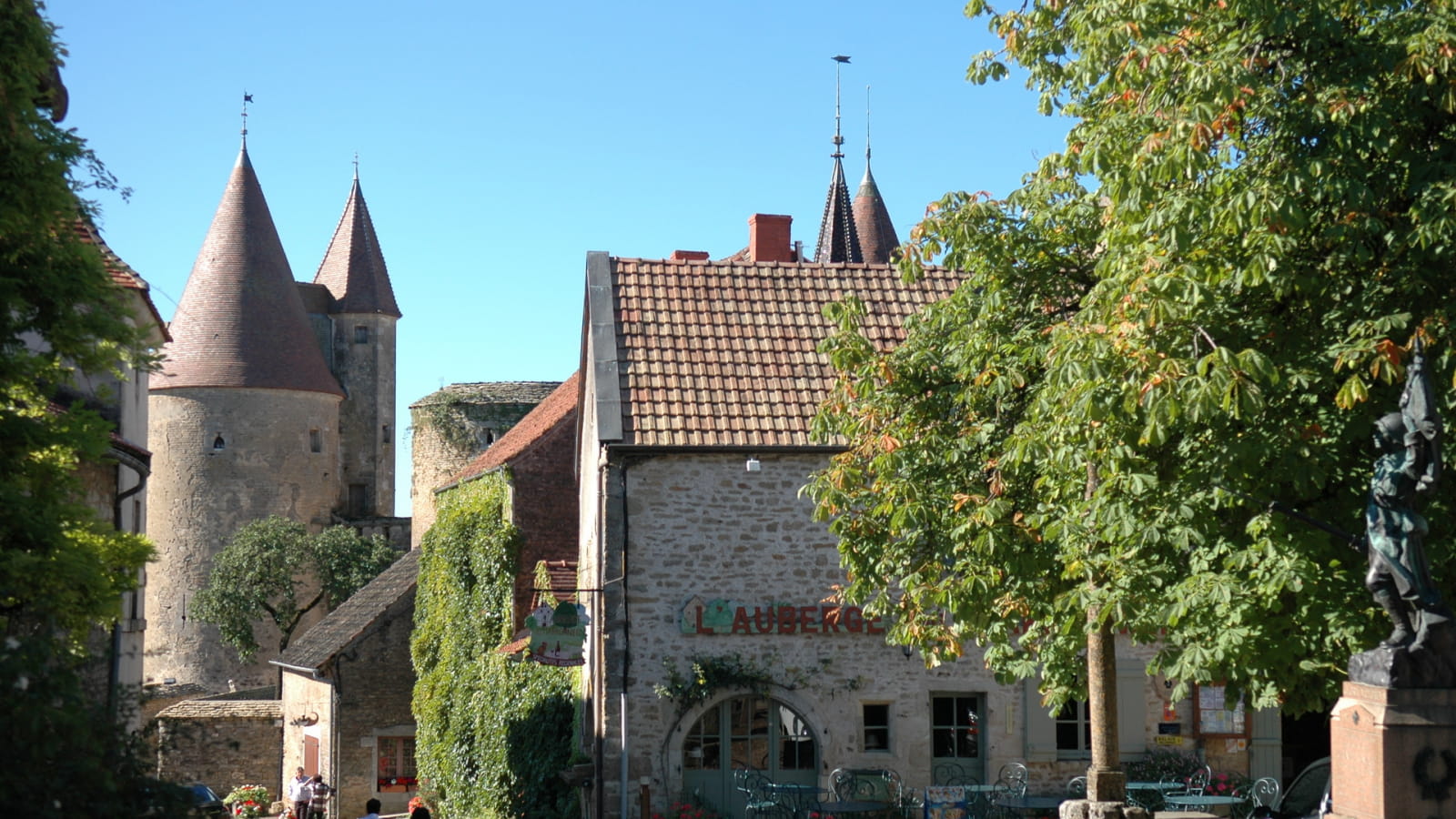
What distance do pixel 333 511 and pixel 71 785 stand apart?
46331mm

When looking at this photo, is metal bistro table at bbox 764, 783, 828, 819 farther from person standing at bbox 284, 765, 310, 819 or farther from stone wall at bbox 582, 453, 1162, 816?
person standing at bbox 284, 765, 310, 819

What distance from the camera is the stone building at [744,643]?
16.3 metres

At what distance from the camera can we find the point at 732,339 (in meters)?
18.1

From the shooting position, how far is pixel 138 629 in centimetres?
1977

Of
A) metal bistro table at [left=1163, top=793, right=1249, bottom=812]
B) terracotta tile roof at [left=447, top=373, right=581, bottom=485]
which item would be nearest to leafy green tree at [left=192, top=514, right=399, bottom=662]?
terracotta tile roof at [left=447, top=373, right=581, bottom=485]

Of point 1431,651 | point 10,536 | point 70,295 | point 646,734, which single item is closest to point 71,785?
point 10,536

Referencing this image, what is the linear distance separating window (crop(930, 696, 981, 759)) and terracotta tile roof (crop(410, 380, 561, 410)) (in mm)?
27183

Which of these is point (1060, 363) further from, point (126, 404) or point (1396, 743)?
point (126, 404)

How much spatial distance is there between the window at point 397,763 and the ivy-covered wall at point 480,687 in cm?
229

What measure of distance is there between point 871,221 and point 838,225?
3.29 m

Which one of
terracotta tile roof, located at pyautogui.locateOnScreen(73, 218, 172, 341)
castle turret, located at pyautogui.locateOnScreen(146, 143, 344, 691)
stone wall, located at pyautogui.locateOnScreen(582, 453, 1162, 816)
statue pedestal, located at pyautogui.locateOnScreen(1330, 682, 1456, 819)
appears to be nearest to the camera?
statue pedestal, located at pyautogui.locateOnScreen(1330, 682, 1456, 819)

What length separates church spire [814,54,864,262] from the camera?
138 feet

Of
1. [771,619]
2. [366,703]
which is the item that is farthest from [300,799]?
[771,619]

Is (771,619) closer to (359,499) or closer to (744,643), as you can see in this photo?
(744,643)
